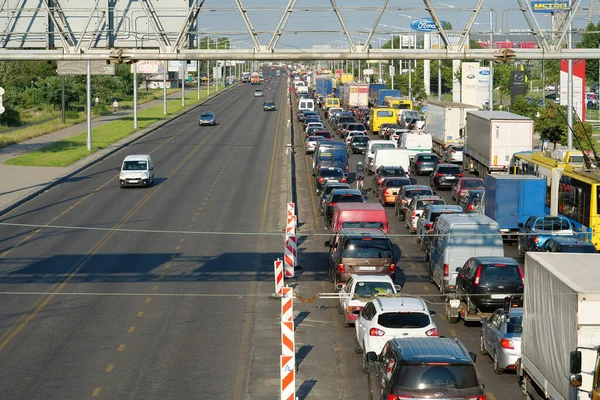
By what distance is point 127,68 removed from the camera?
5645 inches

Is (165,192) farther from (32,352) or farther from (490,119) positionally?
(32,352)

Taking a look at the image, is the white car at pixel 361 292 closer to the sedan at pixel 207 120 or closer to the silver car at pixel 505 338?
the silver car at pixel 505 338

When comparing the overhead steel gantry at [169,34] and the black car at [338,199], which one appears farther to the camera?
the black car at [338,199]

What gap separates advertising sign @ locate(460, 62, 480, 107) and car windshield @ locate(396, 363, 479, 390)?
85.7 metres

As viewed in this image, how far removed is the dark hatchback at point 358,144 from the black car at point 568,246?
40.0m

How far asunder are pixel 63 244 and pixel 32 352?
14.0 m

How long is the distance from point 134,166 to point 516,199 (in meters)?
22.0

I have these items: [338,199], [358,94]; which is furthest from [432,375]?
[358,94]

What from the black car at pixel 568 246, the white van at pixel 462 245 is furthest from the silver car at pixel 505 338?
the black car at pixel 568 246

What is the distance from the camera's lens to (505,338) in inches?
763

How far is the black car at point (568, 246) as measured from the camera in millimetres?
28856

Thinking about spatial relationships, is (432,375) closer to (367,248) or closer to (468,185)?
(367,248)

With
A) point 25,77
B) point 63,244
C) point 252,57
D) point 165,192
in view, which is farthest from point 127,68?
point 252,57

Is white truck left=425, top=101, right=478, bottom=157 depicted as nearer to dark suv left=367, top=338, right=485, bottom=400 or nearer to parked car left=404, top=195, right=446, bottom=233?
parked car left=404, top=195, right=446, bottom=233
